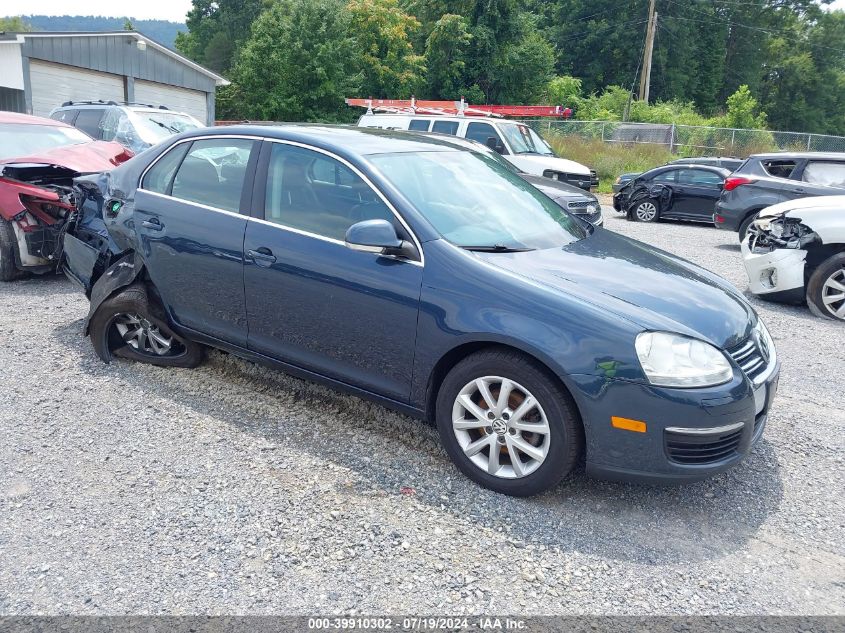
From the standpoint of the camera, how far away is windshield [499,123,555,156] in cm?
1392

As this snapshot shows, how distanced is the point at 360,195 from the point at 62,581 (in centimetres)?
227

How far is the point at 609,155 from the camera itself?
84.0 ft

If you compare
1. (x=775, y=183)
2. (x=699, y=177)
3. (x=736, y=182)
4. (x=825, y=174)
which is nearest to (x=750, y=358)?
(x=825, y=174)

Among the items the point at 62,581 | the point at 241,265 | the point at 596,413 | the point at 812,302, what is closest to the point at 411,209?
the point at 241,265

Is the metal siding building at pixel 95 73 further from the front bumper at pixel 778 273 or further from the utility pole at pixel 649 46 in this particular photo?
the utility pole at pixel 649 46

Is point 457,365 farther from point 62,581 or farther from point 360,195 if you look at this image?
point 62,581

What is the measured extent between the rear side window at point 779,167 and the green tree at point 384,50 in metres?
30.1

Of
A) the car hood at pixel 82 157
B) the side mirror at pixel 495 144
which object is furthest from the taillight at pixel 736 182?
the car hood at pixel 82 157

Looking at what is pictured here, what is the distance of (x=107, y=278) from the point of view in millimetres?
4801

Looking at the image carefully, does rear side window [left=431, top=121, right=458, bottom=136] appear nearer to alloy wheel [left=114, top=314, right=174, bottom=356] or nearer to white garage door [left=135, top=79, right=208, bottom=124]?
alloy wheel [left=114, top=314, right=174, bottom=356]

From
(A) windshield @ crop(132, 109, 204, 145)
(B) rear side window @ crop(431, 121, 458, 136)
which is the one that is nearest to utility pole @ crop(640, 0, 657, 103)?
(B) rear side window @ crop(431, 121, 458, 136)

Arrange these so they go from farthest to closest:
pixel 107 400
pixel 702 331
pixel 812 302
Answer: pixel 812 302 < pixel 107 400 < pixel 702 331

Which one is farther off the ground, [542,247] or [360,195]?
[360,195]

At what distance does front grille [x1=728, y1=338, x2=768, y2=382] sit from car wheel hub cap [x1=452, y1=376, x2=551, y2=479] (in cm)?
97
